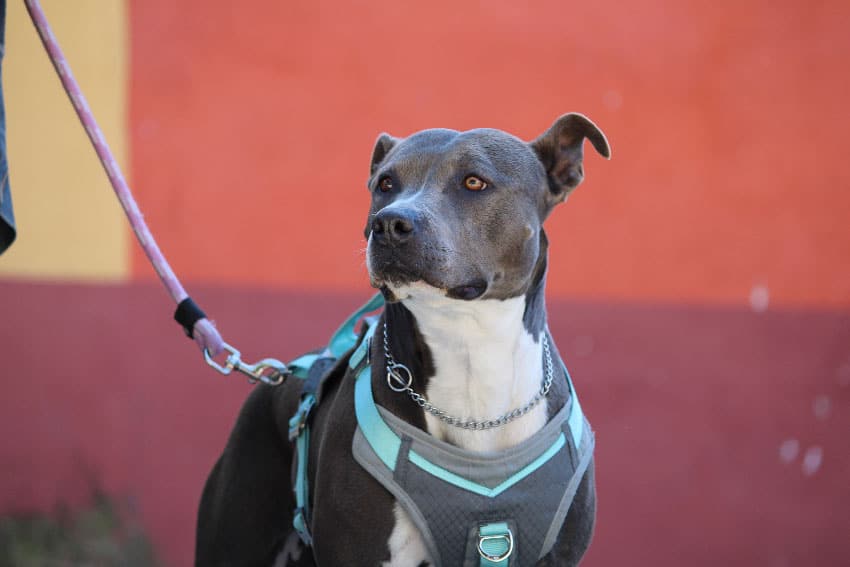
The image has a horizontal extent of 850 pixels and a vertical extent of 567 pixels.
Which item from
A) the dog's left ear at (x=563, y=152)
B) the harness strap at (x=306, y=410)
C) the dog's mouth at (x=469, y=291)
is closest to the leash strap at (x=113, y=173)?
the harness strap at (x=306, y=410)

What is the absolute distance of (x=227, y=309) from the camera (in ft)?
16.0

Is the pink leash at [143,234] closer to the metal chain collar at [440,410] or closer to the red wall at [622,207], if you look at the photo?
the metal chain collar at [440,410]

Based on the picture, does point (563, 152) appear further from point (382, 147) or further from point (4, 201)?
point (4, 201)

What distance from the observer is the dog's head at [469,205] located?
247cm

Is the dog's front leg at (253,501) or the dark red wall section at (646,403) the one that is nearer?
the dog's front leg at (253,501)

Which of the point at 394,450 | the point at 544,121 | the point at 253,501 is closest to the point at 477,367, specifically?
the point at 394,450

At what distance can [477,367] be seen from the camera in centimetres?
260

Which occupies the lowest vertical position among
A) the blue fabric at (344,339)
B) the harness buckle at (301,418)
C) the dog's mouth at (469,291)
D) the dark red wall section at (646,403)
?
the dark red wall section at (646,403)

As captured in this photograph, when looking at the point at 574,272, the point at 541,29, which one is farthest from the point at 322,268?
the point at 541,29

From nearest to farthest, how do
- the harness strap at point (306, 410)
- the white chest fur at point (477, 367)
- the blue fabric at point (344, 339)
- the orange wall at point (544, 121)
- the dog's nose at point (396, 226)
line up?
the dog's nose at point (396, 226), the white chest fur at point (477, 367), the harness strap at point (306, 410), the blue fabric at point (344, 339), the orange wall at point (544, 121)

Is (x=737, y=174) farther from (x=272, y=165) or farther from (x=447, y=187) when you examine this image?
(x=447, y=187)

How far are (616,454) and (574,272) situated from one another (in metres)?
0.92

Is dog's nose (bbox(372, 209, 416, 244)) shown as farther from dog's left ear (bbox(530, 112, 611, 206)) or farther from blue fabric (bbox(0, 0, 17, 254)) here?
blue fabric (bbox(0, 0, 17, 254))

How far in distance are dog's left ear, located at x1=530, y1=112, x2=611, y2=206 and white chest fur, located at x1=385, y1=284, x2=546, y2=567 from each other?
→ 476mm
